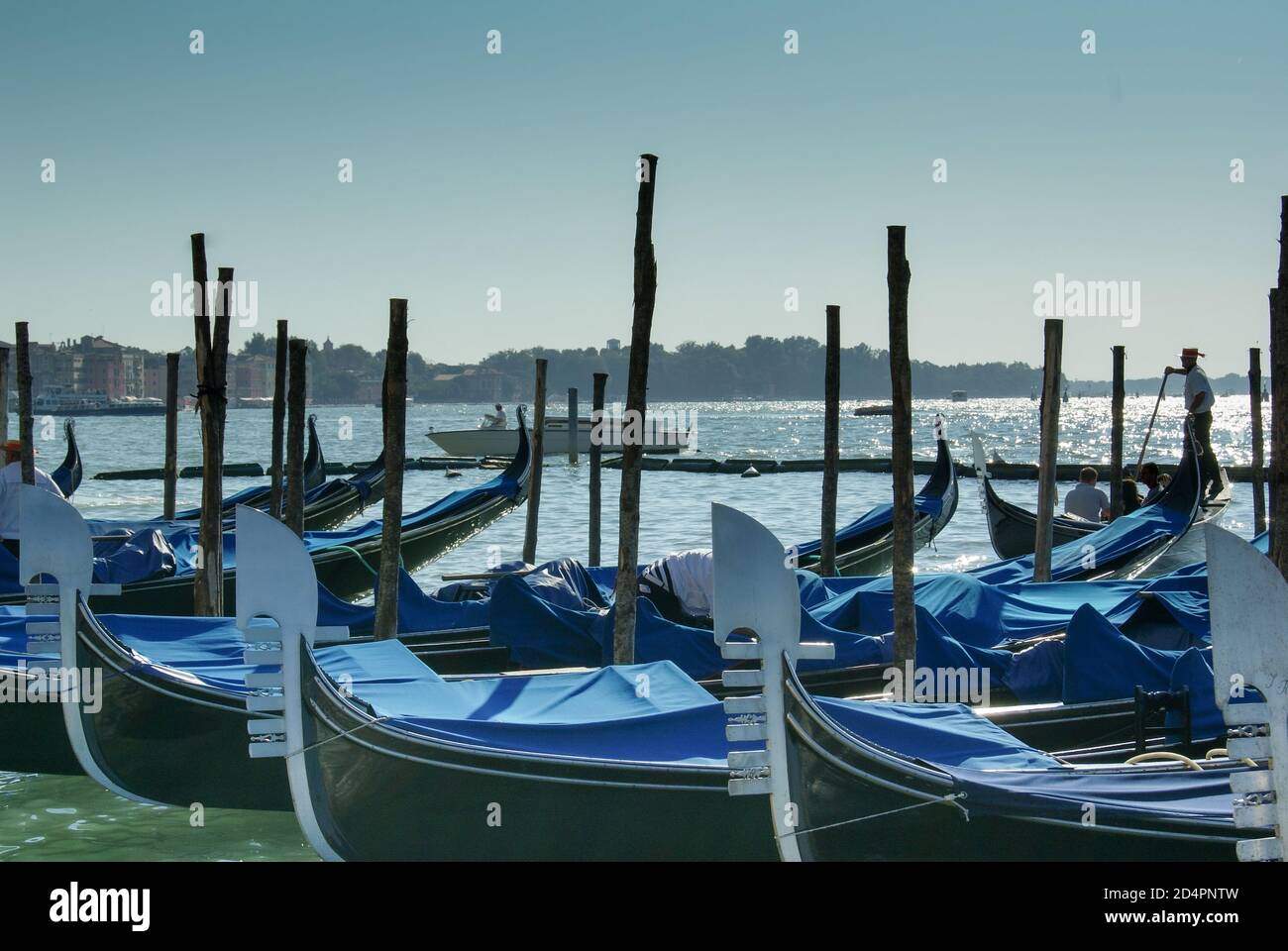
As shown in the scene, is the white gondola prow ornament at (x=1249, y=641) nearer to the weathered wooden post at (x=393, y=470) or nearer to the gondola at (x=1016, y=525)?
the weathered wooden post at (x=393, y=470)


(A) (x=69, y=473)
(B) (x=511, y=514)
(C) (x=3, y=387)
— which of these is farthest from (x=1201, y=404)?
(B) (x=511, y=514)

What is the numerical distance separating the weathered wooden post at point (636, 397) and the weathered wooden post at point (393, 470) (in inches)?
42.6

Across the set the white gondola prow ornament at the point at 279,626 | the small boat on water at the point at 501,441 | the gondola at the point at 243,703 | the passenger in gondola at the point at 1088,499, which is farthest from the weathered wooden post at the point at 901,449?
the small boat on water at the point at 501,441

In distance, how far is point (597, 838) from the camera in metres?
4.19

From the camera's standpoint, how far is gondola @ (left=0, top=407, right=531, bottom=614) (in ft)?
26.9

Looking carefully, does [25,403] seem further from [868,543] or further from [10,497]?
[868,543]

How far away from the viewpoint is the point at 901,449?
232 inches

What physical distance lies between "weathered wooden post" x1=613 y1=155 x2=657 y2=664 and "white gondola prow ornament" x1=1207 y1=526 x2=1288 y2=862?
122 inches

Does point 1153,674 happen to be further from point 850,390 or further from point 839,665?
point 850,390

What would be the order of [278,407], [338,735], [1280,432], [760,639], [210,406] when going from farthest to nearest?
1. [278,407]
2. [210,406]
3. [1280,432]
4. [338,735]
5. [760,639]

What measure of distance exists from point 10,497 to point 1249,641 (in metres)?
7.15

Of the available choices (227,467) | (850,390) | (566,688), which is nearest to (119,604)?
(566,688)

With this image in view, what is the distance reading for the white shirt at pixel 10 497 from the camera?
799 centimetres
